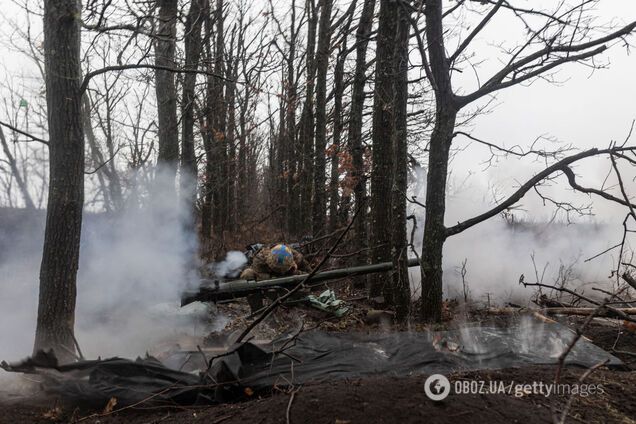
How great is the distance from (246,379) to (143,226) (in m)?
7.90

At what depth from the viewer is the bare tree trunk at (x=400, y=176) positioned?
6773mm

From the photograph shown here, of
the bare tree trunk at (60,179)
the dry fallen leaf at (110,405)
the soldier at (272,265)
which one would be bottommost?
the dry fallen leaf at (110,405)

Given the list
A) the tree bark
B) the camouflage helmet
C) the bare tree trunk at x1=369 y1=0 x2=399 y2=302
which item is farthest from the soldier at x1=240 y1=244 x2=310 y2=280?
the tree bark

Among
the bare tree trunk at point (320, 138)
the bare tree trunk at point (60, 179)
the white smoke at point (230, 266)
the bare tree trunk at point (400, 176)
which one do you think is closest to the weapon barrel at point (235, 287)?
the bare tree trunk at point (400, 176)

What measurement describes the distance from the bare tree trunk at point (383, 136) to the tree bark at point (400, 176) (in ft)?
1.13

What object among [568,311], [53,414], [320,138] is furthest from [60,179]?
[320,138]

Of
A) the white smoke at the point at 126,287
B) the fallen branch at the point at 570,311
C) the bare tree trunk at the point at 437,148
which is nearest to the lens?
the fallen branch at the point at 570,311

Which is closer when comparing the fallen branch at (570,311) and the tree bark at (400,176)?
the fallen branch at (570,311)

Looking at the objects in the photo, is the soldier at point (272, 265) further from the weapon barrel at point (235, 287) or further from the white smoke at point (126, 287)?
the white smoke at point (126, 287)

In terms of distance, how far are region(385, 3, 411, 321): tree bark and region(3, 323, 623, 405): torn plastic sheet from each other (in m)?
1.68

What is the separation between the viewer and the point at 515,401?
307cm

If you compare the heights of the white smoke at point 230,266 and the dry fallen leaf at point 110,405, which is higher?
the white smoke at point 230,266

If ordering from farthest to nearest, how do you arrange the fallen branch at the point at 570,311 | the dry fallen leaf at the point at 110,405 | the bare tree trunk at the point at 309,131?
the bare tree trunk at the point at 309,131 → the fallen branch at the point at 570,311 → the dry fallen leaf at the point at 110,405

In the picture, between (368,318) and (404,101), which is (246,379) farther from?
(404,101)
